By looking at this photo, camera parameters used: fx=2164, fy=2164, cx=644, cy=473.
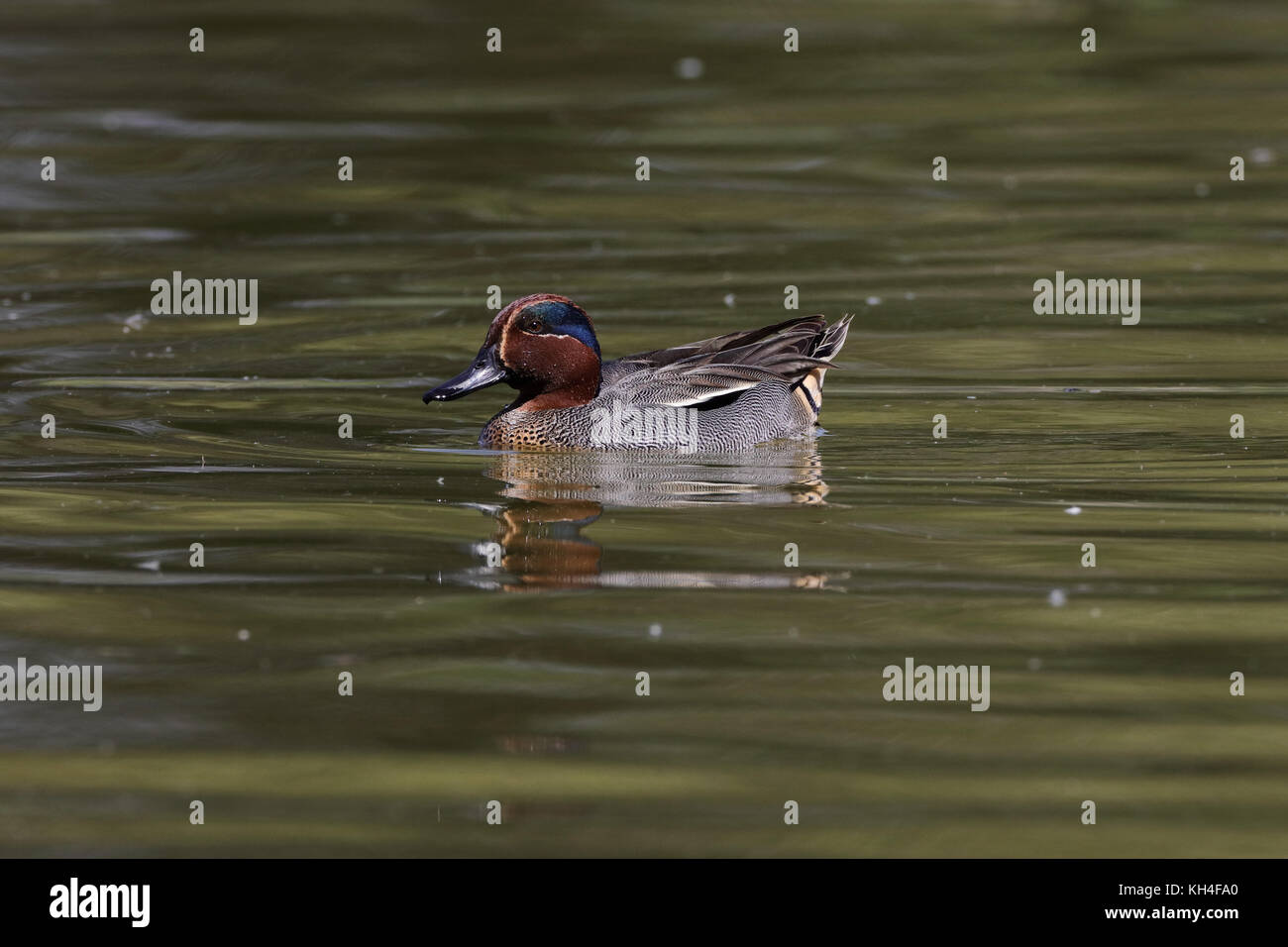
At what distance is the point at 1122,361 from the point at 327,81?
37.1ft

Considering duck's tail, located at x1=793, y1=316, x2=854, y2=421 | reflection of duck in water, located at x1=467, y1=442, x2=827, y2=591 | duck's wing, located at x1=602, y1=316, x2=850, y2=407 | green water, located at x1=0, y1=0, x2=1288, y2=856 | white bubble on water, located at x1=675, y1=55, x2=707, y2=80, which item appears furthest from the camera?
white bubble on water, located at x1=675, y1=55, x2=707, y2=80

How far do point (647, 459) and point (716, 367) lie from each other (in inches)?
28.8

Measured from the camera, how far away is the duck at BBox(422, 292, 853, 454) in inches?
429

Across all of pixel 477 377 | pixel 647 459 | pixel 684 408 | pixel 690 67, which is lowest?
pixel 647 459

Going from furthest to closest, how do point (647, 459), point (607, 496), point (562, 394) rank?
point (562, 394)
point (647, 459)
point (607, 496)

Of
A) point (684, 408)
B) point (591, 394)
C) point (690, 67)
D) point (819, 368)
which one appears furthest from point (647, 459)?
point (690, 67)

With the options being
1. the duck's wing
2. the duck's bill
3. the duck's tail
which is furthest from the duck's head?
the duck's tail

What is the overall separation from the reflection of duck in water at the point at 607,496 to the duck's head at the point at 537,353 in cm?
40

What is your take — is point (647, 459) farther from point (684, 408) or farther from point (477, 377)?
point (477, 377)

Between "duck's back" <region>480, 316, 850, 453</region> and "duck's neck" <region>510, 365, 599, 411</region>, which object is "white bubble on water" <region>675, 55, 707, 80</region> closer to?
"duck's back" <region>480, 316, 850, 453</region>

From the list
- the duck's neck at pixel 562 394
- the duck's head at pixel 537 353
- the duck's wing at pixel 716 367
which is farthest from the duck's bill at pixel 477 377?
the duck's wing at pixel 716 367

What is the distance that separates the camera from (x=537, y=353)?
1095cm

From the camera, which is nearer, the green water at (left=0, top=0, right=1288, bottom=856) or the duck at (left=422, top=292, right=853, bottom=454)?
the green water at (left=0, top=0, right=1288, bottom=856)

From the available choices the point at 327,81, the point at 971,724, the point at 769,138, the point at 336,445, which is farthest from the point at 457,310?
the point at 971,724
